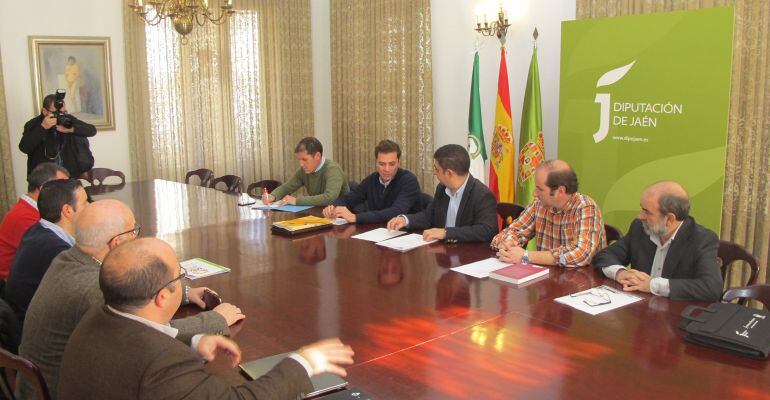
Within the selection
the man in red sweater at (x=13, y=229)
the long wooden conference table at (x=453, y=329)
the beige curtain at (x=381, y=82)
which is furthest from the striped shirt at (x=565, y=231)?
the beige curtain at (x=381, y=82)

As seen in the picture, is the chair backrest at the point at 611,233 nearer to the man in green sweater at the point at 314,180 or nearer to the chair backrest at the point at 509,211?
the chair backrest at the point at 509,211

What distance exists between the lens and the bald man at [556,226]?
328 cm

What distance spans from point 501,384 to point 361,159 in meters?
6.23

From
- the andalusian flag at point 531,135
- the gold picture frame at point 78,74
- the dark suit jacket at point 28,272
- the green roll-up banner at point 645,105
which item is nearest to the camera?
the dark suit jacket at point 28,272

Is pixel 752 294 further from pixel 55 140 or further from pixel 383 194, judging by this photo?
pixel 55 140

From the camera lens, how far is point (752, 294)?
2697 mm

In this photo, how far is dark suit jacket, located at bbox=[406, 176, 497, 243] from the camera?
380cm

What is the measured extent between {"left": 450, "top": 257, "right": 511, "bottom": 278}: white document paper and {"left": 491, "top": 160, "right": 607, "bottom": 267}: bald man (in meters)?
0.04

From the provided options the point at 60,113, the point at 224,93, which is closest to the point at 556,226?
the point at 60,113

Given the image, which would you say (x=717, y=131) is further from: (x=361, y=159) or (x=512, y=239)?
(x=361, y=159)

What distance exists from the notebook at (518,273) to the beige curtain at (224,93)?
5.49 m

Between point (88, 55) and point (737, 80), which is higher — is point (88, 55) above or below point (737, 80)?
above

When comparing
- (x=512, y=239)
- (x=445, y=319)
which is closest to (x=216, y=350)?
(x=445, y=319)

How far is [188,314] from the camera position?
273 centimetres
